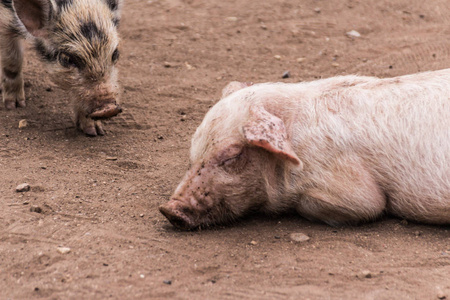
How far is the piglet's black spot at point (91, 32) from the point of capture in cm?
588

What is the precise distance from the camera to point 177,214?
4.20m

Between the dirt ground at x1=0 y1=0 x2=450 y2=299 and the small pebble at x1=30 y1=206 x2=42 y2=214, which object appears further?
the small pebble at x1=30 y1=206 x2=42 y2=214

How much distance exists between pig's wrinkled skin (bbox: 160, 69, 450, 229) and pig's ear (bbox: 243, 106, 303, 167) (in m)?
0.01

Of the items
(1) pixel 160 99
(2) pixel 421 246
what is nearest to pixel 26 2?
(1) pixel 160 99

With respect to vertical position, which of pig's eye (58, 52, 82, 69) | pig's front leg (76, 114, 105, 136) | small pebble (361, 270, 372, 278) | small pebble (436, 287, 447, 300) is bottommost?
pig's front leg (76, 114, 105, 136)

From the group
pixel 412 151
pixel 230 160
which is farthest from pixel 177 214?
pixel 412 151

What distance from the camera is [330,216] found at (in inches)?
170

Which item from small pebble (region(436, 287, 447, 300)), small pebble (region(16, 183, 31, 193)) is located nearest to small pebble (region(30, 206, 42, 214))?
small pebble (region(16, 183, 31, 193))

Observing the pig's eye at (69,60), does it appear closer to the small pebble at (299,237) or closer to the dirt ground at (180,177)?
the dirt ground at (180,177)

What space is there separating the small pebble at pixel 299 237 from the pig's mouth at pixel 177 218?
70 cm

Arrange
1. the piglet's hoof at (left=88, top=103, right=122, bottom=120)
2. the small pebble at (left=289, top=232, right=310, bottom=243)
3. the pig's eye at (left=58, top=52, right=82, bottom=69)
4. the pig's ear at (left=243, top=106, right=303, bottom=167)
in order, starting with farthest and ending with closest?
the pig's eye at (left=58, top=52, right=82, bottom=69) < the piglet's hoof at (left=88, top=103, right=122, bottom=120) < the small pebble at (left=289, top=232, right=310, bottom=243) < the pig's ear at (left=243, top=106, right=303, bottom=167)

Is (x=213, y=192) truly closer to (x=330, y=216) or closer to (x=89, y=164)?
(x=330, y=216)

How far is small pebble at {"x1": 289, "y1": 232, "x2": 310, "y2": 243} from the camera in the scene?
4.17 metres

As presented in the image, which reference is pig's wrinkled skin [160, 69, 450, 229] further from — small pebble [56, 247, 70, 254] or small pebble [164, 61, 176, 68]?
small pebble [164, 61, 176, 68]
